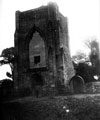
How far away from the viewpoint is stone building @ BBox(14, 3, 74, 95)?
2545cm

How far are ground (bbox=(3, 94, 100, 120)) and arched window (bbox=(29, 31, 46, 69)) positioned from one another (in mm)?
8587

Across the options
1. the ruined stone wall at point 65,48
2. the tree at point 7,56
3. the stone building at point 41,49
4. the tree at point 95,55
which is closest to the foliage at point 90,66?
the tree at point 95,55

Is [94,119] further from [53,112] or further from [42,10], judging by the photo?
[42,10]

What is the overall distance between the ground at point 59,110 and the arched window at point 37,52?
8.59 m

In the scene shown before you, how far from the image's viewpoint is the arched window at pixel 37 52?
87.4 ft

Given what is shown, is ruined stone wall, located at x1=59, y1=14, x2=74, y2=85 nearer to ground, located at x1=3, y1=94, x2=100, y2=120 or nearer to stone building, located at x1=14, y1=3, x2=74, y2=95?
stone building, located at x1=14, y1=3, x2=74, y2=95

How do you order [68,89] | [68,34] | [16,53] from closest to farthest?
1. [68,89]
2. [16,53]
3. [68,34]

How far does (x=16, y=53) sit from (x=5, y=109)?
10774 mm

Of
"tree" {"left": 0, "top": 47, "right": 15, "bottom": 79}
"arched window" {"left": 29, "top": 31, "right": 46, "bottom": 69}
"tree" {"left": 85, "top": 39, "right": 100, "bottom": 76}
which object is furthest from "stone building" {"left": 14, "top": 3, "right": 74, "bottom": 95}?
"tree" {"left": 85, "top": 39, "right": 100, "bottom": 76}

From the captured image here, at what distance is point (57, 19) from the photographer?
2658cm

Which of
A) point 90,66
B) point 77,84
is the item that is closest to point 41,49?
point 77,84

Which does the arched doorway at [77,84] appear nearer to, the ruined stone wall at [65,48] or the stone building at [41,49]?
the stone building at [41,49]

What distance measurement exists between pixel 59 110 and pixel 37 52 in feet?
40.9

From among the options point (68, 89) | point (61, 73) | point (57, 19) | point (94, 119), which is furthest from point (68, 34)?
point (94, 119)
